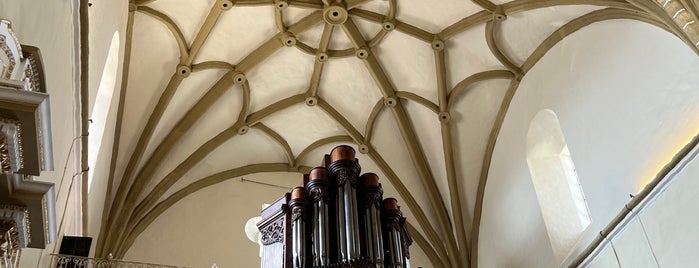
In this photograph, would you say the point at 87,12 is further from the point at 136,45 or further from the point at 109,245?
the point at 109,245

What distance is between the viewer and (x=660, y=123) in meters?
8.77

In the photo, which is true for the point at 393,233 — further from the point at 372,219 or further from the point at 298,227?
the point at 298,227

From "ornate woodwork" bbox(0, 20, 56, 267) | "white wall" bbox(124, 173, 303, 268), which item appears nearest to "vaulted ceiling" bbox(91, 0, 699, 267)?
"white wall" bbox(124, 173, 303, 268)

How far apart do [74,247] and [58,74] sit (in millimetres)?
3250

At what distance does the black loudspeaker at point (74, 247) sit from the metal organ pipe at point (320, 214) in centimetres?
314

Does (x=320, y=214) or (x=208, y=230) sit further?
(x=208, y=230)

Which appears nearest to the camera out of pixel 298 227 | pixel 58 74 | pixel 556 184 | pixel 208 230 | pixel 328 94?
pixel 58 74

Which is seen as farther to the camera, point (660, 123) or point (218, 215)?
point (218, 215)

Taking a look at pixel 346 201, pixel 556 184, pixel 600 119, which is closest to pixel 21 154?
pixel 346 201

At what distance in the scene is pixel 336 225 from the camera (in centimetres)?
1016

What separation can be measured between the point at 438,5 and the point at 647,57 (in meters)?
4.86

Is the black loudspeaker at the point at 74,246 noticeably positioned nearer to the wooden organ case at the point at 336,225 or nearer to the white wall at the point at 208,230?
the wooden organ case at the point at 336,225

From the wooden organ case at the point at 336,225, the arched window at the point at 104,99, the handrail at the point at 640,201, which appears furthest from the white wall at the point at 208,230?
the handrail at the point at 640,201

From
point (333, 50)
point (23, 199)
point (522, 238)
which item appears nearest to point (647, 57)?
point (522, 238)
